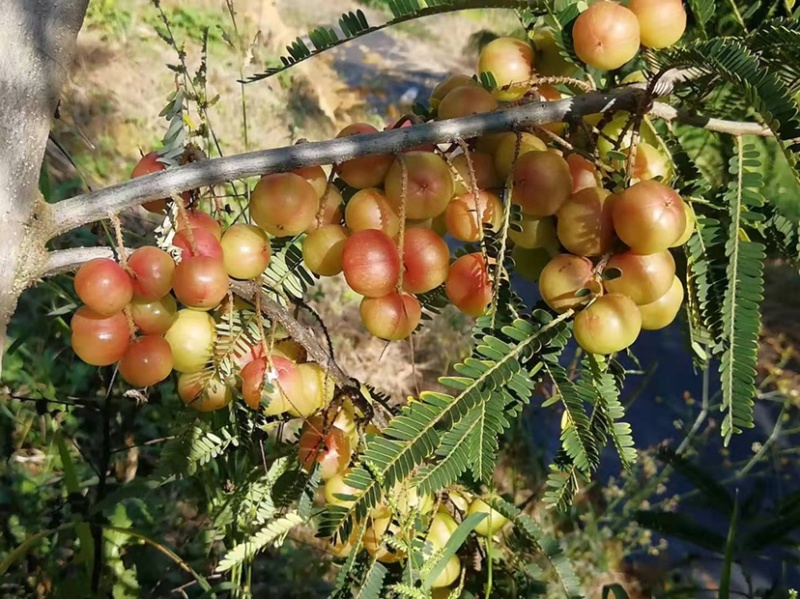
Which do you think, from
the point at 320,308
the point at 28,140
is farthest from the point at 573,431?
the point at 320,308

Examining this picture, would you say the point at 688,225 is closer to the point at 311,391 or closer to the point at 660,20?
the point at 660,20

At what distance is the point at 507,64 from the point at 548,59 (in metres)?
0.04

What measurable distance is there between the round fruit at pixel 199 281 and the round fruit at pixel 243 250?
0.04 meters

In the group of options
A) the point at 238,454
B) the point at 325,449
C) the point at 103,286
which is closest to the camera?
the point at 103,286

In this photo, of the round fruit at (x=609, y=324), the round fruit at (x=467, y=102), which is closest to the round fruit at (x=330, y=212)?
the round fruit at (x=467, y=102)

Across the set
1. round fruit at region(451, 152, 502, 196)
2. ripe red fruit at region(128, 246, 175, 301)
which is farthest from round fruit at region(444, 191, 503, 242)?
ripe red fruit at region(128, 246, 175, 301)

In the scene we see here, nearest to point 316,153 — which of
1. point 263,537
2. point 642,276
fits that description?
point 642,276

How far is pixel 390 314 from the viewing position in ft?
1.72

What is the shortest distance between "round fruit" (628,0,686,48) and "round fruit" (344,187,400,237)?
0.77 ft

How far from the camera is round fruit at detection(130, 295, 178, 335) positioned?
483mm

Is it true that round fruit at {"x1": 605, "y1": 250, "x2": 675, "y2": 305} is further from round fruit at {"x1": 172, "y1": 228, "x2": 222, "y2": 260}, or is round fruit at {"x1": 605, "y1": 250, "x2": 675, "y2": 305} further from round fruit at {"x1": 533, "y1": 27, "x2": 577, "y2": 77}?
round fruit at {"x1": 172, "y1": 228, "x2": 222, "y2": 260}

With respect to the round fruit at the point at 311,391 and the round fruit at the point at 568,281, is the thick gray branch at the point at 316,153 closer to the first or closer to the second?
the round fruit at the point at 568,281

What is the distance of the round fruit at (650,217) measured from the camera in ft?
1.46

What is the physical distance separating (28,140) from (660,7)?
18.1 inches
